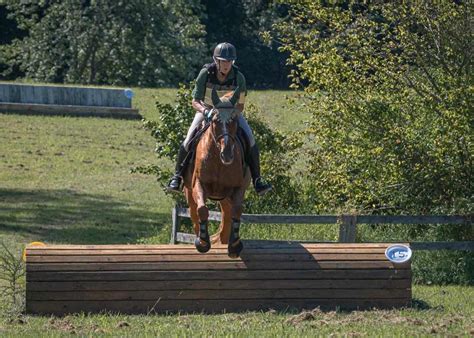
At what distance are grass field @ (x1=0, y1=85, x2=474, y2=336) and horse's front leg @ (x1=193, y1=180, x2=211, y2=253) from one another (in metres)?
0.84

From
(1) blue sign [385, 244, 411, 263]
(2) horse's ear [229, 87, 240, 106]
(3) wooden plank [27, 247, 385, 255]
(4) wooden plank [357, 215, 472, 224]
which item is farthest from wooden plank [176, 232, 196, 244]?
Answer: (2) horse's ear [229, 87, 240, 106]

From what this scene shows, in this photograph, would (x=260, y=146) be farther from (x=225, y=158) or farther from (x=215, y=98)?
(x=225, y=158)

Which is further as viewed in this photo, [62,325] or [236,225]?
[236,225]

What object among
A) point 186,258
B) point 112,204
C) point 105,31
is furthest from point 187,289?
point 105,31

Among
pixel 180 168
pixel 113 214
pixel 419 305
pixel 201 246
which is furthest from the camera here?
pixel 113 214

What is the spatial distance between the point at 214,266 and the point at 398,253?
2365 mm

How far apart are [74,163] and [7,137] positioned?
2937 mm

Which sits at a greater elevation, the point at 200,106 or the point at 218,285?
the point at 200,106

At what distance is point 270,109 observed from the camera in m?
38.0

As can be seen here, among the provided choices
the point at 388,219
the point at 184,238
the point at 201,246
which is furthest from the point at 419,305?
the point at 184,238

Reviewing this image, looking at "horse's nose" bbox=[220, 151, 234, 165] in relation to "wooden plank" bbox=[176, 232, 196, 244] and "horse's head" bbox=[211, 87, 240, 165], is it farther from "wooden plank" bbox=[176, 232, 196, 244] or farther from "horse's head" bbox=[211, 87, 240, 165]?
"wooden plank" bbox=[176, 232, 196, 244]

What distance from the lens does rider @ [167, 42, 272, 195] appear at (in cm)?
1243

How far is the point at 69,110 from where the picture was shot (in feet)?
117

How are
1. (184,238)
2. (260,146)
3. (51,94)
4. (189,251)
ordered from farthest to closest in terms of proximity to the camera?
1. (51,94)
2. (260,146)
3. (184,238)
4. (189,251)
